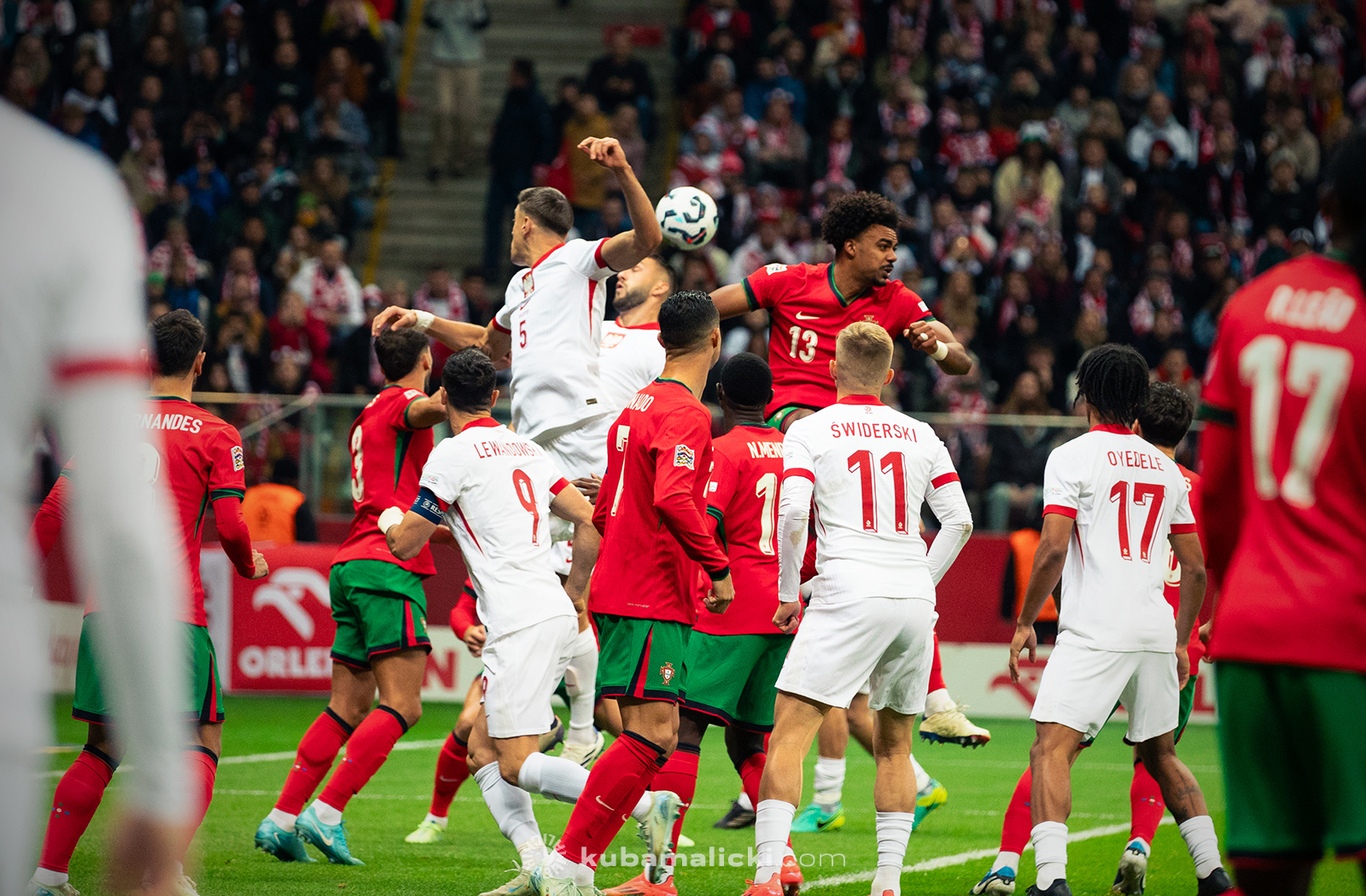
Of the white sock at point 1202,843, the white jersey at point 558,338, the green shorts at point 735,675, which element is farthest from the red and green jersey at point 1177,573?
the white jersey at point 558,338

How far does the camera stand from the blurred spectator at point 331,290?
1705 cm

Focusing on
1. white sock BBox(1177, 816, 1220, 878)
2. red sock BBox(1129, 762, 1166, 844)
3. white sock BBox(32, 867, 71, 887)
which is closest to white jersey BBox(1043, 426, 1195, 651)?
white sock BBox(1177, 816, 1220, 878)

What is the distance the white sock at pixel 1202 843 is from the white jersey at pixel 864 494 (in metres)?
1.62

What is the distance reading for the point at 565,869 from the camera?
5.80 metres

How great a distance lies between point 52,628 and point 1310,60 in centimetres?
1872

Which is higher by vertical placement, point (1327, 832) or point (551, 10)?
point (551, 10)

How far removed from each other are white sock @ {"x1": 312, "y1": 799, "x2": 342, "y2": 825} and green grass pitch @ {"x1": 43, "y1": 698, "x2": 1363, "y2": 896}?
221 millimetres

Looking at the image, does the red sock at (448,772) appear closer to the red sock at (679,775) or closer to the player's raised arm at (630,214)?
the red sock at (679,775)

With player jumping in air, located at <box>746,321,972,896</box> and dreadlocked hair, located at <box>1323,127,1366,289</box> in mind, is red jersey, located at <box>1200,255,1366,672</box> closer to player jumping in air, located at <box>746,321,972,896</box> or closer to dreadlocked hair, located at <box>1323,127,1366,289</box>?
dreadlocked hair, located at <box>1323,127,1366,289</box>

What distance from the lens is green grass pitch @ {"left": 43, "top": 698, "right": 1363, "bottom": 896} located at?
6754 mm

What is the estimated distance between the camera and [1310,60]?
21516 mm

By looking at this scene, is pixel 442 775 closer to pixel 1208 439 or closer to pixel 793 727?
pixel 793 727

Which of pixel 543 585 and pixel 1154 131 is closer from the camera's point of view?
pixel 543 585

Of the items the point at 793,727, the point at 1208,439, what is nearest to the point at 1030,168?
the point at 793,727
